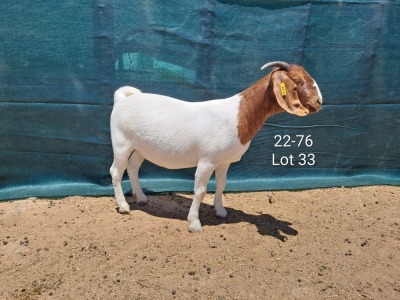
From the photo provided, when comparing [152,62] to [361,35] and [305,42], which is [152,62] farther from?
[361,35]

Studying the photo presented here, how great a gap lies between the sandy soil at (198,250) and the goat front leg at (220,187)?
91 mm

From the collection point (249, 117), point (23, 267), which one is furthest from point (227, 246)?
point (23, 267)

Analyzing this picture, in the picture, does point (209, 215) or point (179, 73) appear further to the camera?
point (179, 73)

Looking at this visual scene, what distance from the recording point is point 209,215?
14.8 feet

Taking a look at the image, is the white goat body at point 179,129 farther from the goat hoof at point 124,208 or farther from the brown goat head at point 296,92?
the goat hoof at point 124,208

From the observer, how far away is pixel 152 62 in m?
4.73

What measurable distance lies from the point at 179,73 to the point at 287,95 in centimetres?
152

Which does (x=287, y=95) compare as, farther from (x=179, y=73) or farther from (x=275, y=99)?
(x=179, y=73)

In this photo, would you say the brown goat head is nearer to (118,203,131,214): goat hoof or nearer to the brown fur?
the brown fur

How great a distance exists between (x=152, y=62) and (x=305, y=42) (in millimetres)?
1750

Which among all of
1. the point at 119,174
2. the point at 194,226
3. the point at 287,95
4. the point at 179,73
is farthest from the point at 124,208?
the point at 287,95

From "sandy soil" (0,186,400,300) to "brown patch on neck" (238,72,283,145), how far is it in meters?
0.97

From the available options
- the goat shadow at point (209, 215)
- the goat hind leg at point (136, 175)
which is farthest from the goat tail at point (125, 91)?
the goat shadow at point (209, 215)

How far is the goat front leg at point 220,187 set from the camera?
4.27m
